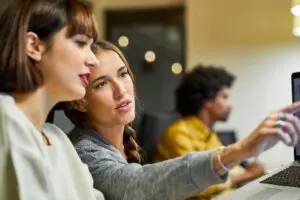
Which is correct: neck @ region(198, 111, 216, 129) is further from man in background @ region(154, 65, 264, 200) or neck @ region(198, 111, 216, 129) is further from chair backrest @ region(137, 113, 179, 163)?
chair backrest @ region(137, 113, 179, 163)

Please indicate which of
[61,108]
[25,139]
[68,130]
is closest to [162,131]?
[68,130]

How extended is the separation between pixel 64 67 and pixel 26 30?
103 mm

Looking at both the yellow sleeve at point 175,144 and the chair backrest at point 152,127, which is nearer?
the yellow sleeve at point 175,144

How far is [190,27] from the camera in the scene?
→ 3020mm

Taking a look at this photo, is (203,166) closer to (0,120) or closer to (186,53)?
(0,120)

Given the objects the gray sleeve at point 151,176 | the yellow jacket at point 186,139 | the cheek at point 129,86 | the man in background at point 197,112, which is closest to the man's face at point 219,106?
the man in background at point 197,112

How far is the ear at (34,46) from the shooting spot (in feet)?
2.75

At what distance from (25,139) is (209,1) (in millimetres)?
2312

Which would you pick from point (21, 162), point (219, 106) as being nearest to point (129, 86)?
Answer: point (21, 162)

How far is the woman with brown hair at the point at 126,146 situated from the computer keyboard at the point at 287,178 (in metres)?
0.30

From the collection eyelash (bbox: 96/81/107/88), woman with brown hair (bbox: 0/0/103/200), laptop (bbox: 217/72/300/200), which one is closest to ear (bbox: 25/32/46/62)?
woman with brown hair (bbox: 0/0/103/200)

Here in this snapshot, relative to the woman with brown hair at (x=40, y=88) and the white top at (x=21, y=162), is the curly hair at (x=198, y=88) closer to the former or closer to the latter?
the woman with brown hair at (x=40, y=88)

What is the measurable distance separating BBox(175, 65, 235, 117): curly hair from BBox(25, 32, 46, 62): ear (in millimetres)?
1282

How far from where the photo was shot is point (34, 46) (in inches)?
33.4
